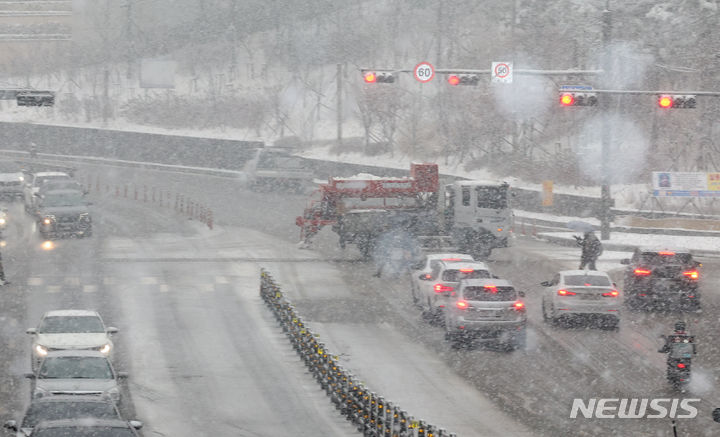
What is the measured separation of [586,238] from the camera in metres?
32.9

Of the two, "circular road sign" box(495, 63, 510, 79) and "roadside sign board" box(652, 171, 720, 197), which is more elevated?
"circular road sign" box(495, 63, 510, 79)

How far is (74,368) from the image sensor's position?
61.4 ft

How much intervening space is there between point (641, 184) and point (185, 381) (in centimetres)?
3666

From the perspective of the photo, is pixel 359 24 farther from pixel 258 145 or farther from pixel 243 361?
pixel 243 361

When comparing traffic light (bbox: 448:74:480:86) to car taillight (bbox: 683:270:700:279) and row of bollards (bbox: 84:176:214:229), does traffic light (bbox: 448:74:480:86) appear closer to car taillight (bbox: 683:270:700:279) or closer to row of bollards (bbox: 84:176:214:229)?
car taillight (bbox: 683:270:700:279)

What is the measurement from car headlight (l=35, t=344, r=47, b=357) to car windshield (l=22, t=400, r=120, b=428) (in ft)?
17.9

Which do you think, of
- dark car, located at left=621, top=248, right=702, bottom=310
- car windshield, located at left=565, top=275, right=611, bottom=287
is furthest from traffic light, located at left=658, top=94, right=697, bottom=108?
car windshield, located at left=565, top=275, right=611, bottom=287

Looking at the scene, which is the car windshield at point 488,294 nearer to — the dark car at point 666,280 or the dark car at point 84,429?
the dark car at point 666,280

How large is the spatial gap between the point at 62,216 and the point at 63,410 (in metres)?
26.7

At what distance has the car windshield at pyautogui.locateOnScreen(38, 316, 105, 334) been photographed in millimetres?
22156

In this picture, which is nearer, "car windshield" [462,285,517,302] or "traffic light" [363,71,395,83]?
"car windshield" [462,285,517,302]

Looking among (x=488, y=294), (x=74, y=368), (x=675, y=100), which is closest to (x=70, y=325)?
(x=74, y=368)

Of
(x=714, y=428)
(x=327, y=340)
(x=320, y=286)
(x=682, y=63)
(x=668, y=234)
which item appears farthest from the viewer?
(x=682, y=63)

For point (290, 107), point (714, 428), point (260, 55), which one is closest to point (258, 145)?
point (290, 107)
